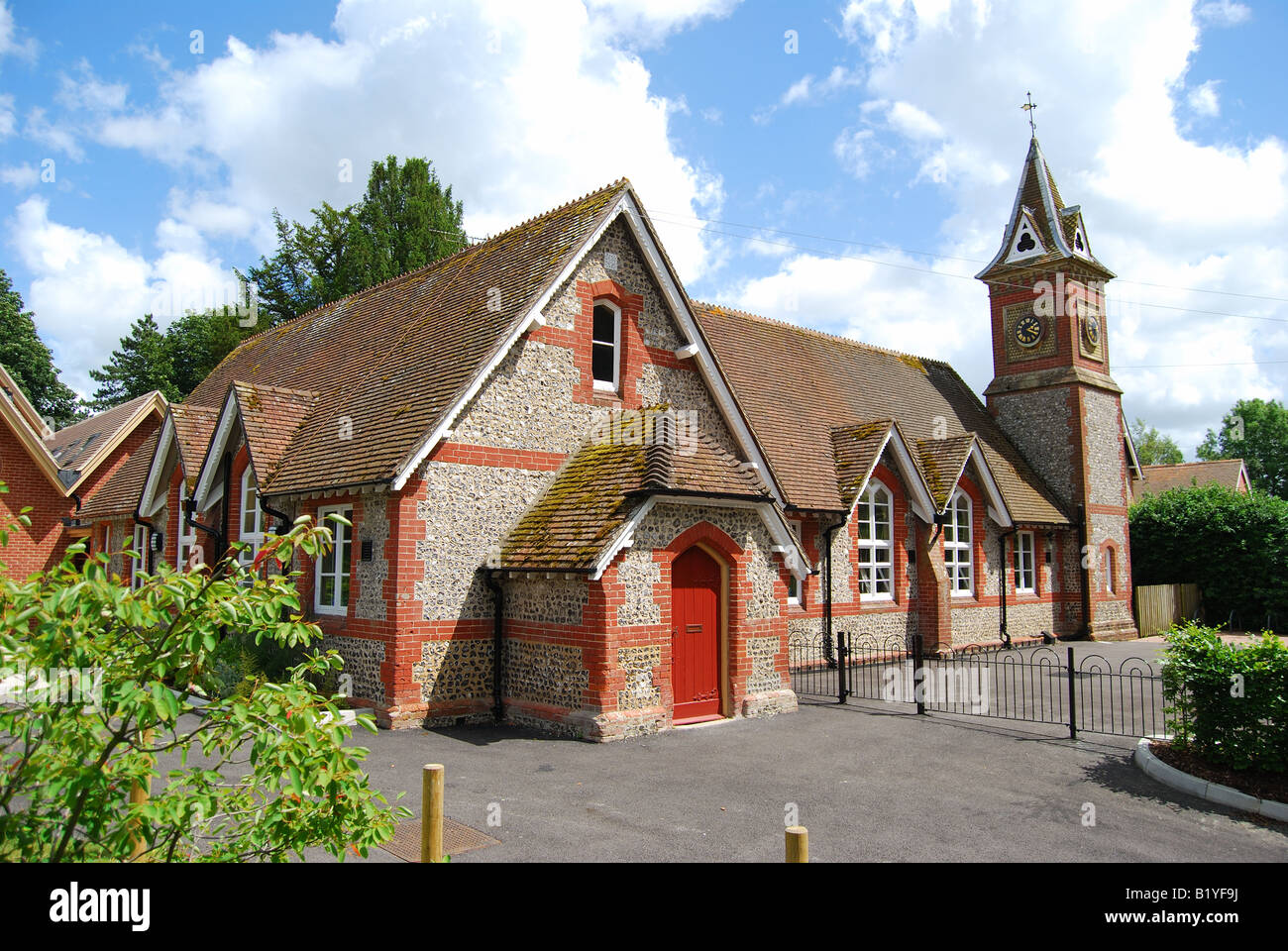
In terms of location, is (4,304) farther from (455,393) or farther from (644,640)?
(644,640)

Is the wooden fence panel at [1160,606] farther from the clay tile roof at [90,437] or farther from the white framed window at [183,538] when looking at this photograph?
the clay tile roof at [90,437]

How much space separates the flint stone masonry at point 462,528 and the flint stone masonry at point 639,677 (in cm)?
276

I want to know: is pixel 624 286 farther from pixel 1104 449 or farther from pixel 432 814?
pixel 1104 449

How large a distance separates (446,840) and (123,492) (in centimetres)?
2006

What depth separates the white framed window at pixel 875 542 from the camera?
20859 millimetres

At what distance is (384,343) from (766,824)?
43.6 ft

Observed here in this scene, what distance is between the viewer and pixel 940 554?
21812mm

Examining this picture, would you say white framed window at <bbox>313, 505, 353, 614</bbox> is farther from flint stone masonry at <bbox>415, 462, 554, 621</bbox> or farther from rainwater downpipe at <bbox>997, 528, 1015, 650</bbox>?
rainwater downpipe at <bbox>997, 528, 1015, 650</bbox>

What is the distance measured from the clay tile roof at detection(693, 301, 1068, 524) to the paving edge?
28.8 ft

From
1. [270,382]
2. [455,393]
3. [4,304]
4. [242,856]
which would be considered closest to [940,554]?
[455,393]

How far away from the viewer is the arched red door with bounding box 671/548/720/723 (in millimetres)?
13273

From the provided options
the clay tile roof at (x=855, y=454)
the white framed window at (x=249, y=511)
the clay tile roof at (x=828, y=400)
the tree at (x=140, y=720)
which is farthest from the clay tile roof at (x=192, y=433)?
the tree at (x=140, y=720)

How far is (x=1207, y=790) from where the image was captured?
941 centimetres

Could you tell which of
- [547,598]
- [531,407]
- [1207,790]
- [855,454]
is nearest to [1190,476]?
[855,454]
